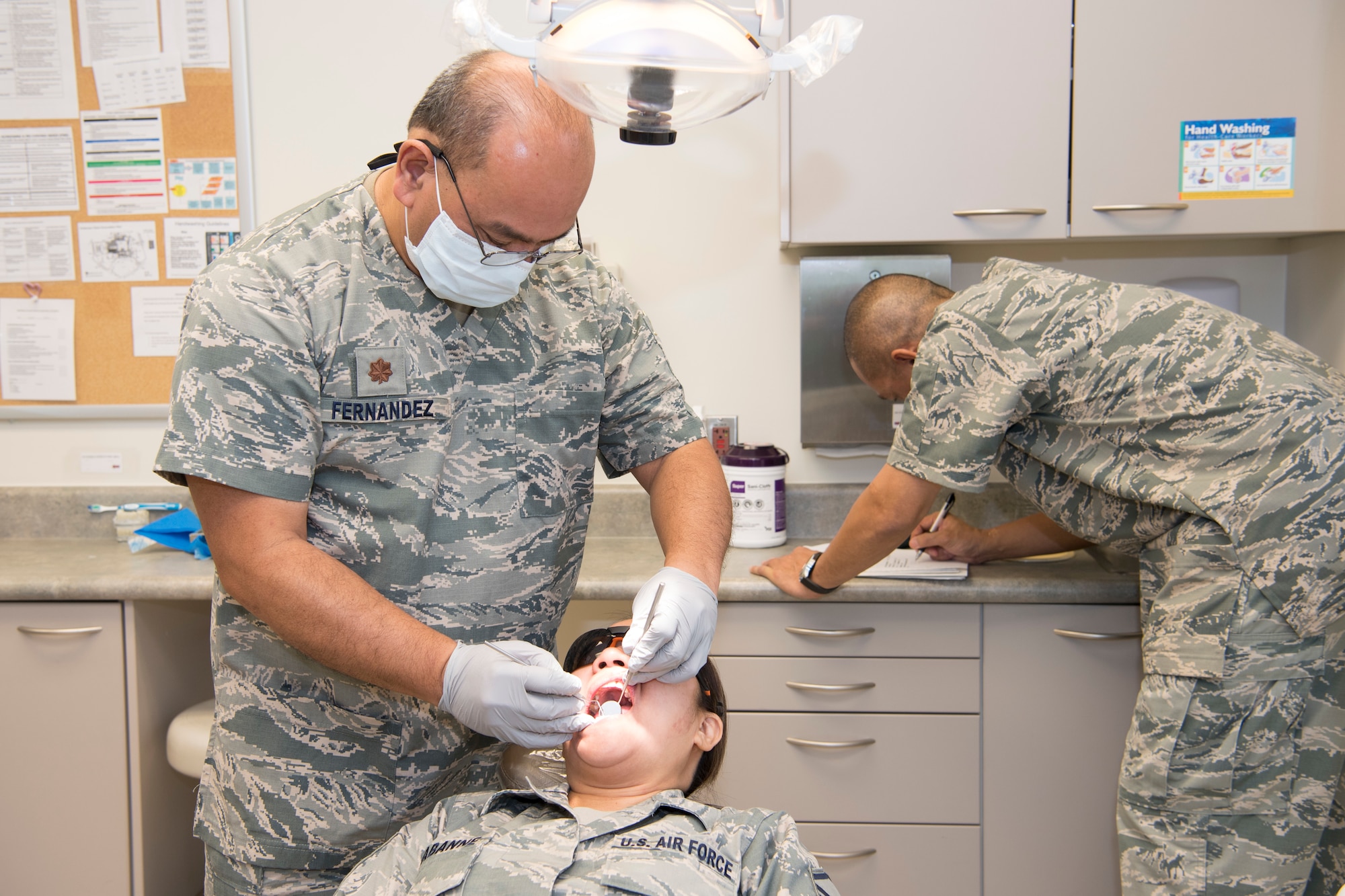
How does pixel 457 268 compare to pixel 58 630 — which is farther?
pixel 58 630

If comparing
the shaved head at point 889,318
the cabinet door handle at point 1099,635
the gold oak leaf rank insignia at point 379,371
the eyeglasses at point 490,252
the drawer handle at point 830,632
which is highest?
the eyeglasses at point 490,252

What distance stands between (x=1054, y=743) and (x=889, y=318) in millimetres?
966

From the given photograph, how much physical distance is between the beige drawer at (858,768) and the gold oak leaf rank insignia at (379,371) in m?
1.18

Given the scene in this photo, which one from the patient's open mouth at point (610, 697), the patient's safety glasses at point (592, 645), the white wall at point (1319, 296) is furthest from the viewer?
the white wall at point (1319, 296)

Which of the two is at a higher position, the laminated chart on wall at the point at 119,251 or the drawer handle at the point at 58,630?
the laminated chart on wall at the point at 119,251

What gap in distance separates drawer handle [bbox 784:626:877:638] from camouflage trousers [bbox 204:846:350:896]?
105cm

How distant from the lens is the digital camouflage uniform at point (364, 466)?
3.75ft

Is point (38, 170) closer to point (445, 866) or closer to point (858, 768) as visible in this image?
point (445, 866)

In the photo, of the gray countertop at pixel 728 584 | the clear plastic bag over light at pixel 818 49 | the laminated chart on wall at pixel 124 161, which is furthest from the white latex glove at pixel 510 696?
the laminated chart on wall at pixel 124 161

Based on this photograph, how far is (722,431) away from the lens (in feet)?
8.26

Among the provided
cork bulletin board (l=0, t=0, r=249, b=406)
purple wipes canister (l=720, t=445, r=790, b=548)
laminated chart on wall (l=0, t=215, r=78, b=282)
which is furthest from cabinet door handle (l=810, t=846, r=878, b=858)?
laminated chart on wall (l=0, t=215, r=78, b=282)

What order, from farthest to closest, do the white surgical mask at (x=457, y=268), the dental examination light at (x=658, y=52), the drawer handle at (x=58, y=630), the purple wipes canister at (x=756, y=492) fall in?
the purple wipes canister at (x=756, y=492)
the drawer handle at (x=58, y=630)
the white surgical mask at (x=457, y=268)
the dental examination light at (x=658, y=52)

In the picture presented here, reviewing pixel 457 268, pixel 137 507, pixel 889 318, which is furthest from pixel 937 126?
pixel 137 507

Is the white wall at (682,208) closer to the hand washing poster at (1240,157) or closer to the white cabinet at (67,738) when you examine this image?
the hand washing poster at (1240,157)
